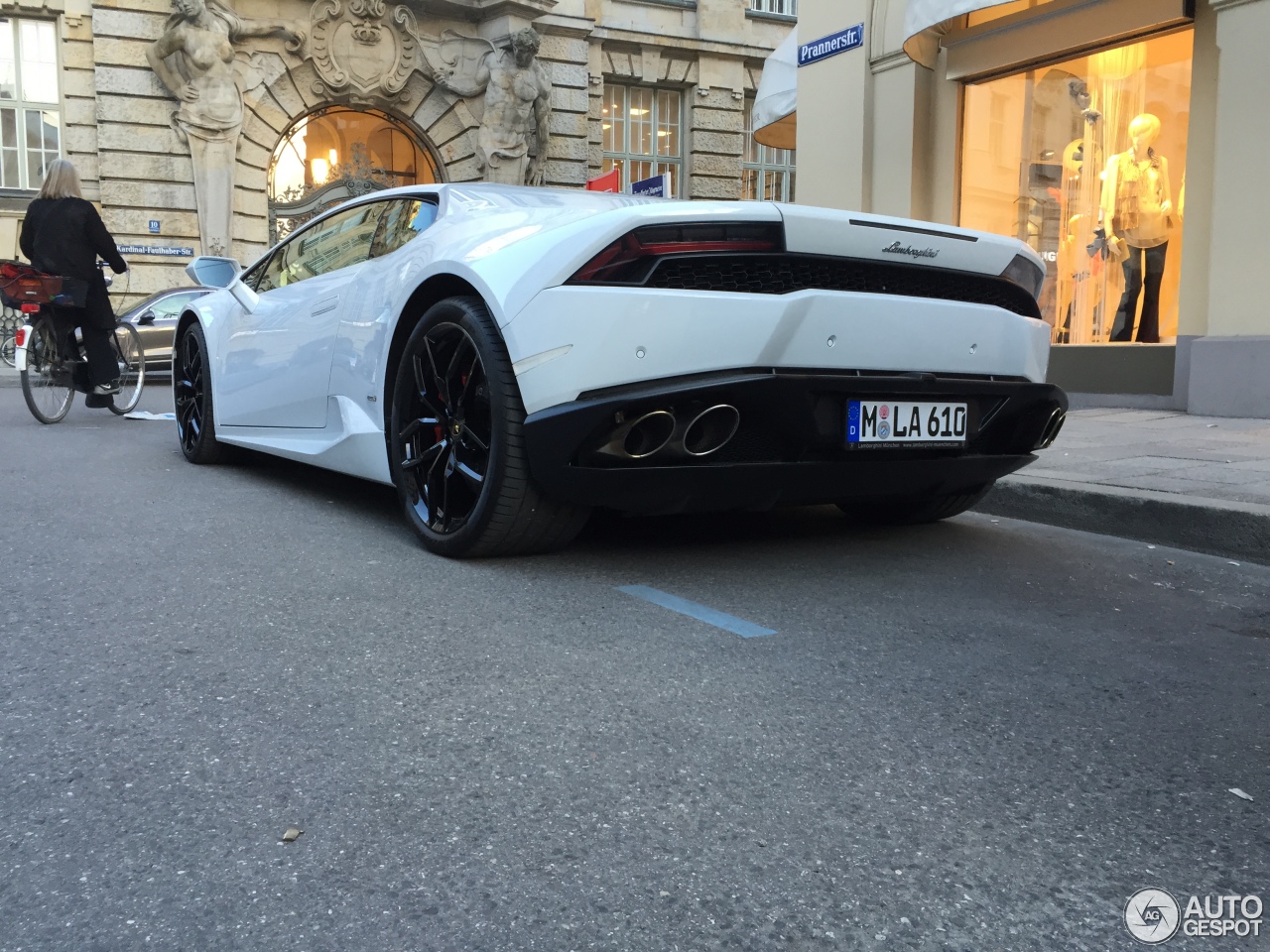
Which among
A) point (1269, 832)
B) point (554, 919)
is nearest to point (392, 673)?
point (554, 919)

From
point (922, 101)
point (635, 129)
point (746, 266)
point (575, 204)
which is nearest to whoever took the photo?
point (746, 266)

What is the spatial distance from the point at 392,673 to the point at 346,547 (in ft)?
4.69

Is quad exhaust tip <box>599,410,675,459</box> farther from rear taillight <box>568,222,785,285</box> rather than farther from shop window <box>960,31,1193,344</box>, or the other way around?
shop window <box>960,31,1193,344</box>

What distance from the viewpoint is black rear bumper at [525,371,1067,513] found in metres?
3.17

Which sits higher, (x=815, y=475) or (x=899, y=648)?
(x=815, y=475)

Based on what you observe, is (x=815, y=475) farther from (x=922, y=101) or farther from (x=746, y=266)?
(x=922, y=101)

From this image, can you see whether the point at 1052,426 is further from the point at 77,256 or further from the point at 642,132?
the point at 642,132

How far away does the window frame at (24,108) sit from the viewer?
Answer: 19.1 metres

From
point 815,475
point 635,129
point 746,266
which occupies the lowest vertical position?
point 815,475

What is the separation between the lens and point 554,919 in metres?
1.53

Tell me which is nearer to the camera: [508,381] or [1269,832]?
[1269,832]

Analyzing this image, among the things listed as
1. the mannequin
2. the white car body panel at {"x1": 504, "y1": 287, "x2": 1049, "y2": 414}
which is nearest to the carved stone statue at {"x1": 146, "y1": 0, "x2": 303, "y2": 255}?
the mannequin

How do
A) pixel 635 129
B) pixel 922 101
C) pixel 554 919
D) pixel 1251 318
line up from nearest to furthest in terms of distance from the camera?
pixel 554 919 → pixel 1251 318 → pixel 922 101 → pixel 635 129

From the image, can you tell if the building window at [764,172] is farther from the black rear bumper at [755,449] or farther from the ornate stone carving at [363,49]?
the black rear bumper at [755,449]
